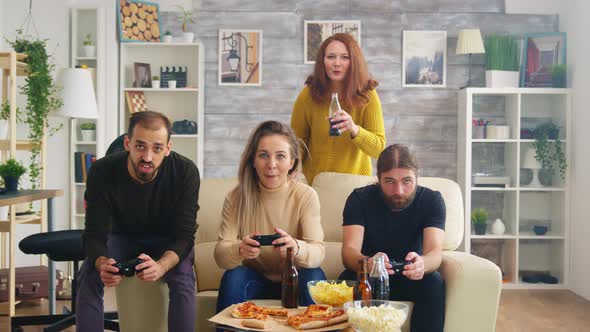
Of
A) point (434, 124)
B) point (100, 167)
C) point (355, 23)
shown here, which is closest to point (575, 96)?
point (434, 124)

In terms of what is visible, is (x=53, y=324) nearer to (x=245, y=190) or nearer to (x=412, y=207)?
(x=245, y=190)

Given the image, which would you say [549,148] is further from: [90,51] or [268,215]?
[90,51]

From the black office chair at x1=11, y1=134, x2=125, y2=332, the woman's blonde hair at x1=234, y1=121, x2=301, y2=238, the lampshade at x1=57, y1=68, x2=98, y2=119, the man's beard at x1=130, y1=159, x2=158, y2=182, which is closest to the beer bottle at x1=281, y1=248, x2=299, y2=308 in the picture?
the woman's blonde hair at x1=234, y1=121, x2=301, y2=238

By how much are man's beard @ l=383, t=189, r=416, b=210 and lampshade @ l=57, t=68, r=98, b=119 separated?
9.71ft

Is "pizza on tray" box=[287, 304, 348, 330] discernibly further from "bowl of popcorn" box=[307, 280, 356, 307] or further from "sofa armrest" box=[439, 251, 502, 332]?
"sofa armrest" box=[439, 251, 502, 332]

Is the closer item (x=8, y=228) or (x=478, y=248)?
(x=8, y=228)

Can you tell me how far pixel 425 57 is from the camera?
5.91 meters

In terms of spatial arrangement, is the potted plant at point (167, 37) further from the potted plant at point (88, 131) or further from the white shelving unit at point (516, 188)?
the white shelving unit at point (516, 188)

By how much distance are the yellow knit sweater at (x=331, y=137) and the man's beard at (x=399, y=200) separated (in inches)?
22.0

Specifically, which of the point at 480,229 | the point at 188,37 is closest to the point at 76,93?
the point at 188,37

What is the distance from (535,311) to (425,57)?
2189 millimetres

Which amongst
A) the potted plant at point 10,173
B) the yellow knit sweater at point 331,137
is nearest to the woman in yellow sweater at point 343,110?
the yellow knit sweater at point 331,137

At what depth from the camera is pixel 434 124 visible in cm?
595

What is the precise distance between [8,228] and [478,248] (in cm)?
355
